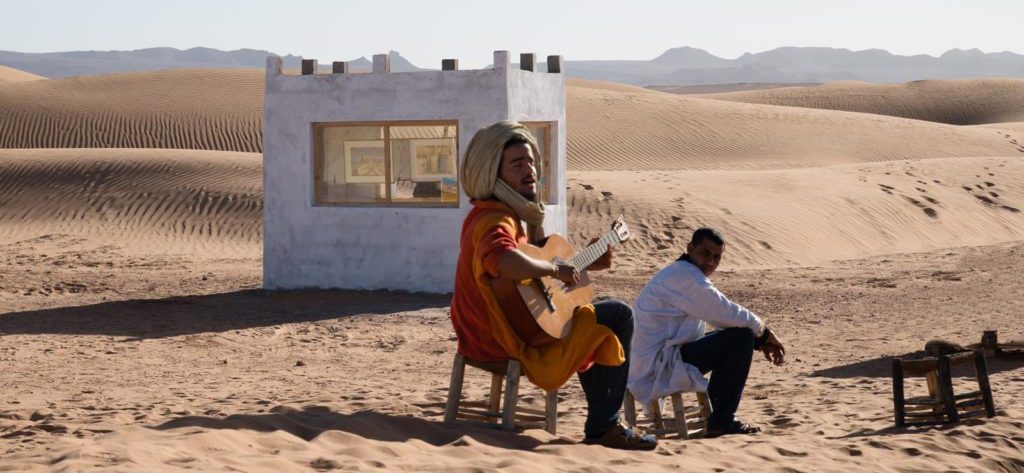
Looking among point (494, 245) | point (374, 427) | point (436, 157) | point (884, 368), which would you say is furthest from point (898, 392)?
point (436, 157)

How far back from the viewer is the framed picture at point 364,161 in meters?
14.8

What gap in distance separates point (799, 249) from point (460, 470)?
16.3 m

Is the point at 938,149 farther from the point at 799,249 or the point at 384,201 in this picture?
the point at 384,201

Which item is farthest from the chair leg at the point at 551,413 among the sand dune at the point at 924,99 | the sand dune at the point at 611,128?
the sand dune at the point at 924,99

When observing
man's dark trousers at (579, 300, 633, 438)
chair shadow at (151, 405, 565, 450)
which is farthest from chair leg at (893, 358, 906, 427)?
chair shadow at (151, 405, 565, 450)

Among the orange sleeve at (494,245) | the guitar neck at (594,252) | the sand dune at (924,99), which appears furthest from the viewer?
the sand dune at (924,99)

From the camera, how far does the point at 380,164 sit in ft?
48.5

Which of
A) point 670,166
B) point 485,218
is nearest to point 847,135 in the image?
point 670,166

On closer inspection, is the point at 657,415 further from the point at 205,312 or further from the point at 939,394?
the point at 205,312

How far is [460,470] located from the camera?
5.07 metres

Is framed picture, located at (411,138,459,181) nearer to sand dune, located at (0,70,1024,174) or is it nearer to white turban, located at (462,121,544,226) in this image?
white turban, located at (462,121,544,226)

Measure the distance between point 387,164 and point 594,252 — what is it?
9.32 meters

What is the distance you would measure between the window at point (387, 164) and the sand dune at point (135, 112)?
29695mm

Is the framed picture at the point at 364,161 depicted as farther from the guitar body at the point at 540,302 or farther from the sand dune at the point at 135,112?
the sand dune at the point at 135,112
